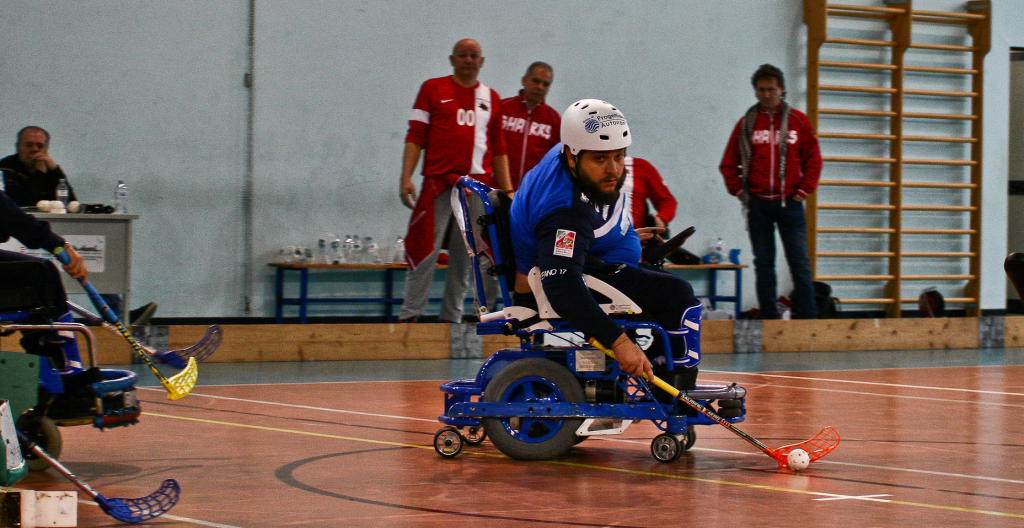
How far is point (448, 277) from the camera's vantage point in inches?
269

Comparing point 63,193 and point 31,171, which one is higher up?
point 31,171

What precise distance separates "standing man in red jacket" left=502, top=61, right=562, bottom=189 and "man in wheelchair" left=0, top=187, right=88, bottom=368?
395 centimetres

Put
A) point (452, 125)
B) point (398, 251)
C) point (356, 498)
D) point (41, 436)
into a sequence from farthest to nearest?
point (398, 251) → point (452, 125) → point (41, 436) → point (356, 498)

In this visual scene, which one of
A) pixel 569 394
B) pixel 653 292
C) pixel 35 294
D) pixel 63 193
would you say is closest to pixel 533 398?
pixel 569 394

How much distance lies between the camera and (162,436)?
364 cm

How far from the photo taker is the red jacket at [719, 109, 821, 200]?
7.50 m

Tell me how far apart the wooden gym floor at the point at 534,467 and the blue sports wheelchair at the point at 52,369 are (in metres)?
0.14

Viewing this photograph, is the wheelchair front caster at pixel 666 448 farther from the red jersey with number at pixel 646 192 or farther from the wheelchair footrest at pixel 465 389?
the red jersey with number at pixel 646 192

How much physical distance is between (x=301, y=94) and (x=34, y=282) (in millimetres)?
5182

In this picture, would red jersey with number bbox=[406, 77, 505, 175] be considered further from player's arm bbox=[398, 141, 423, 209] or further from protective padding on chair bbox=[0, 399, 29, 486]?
protective padding on chair bbox=[0, 399, 29, 486]

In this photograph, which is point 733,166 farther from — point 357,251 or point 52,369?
point 52,369

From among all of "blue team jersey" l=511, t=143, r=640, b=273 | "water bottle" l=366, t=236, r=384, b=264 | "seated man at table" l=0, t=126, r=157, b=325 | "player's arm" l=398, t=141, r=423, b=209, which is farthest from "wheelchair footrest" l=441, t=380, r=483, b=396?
"water bottle" l=366, t=236, r=384, b=264

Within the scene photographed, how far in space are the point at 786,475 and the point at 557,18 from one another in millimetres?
6290

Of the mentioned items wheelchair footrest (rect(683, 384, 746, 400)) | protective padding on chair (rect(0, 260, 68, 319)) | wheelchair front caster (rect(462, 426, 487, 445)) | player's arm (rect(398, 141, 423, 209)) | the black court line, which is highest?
player's arm (rect(398, 141, 423, 209))
